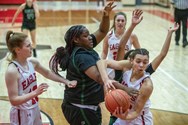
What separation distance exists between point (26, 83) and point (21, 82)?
7 centimetres

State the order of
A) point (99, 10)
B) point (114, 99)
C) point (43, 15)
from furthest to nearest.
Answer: point (99, 10)
point (43, 15)
point (114, 99)

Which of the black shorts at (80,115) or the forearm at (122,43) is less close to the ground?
the forearm at (122,43)

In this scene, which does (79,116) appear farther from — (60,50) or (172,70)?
(172,70)

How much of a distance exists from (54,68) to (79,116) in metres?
0.61

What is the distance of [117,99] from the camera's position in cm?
364

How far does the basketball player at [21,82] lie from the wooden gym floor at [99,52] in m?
2.13

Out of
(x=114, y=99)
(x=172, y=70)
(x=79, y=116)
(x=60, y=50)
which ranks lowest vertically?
(x=172, y=70)

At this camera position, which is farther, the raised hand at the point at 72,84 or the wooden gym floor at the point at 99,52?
the wooden gym floor at the point at 99,52

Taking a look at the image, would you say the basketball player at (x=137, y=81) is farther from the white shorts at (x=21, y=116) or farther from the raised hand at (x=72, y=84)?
the white shorts at (x=21, y=116)

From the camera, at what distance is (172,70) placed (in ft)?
33.3

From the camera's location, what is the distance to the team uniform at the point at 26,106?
403 centimetres

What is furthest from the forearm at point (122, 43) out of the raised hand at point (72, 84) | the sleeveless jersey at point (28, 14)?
the sleeveless jersey at point (28, 14)

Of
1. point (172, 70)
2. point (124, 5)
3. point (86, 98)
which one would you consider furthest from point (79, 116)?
point (124, 5)

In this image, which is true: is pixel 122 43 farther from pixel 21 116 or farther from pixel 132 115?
pixel 21 116
